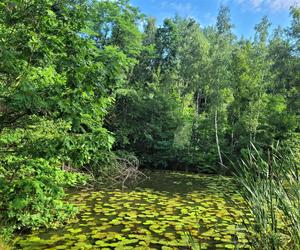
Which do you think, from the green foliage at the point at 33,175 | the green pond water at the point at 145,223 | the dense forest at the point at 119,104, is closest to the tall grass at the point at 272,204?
the dense forest at the point at 119,104

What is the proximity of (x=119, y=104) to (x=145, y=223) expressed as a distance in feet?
32.9

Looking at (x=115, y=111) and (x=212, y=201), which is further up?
(x=115, y=111)

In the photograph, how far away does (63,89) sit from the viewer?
2527 mm

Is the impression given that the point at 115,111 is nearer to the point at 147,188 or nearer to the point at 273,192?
the point at 147,188

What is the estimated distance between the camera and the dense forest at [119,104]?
2551 millimetres

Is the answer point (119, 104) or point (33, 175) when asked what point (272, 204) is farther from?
point (119, 104)

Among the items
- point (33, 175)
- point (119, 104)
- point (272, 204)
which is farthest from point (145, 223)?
point (119, 104)

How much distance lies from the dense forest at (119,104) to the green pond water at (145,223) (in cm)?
38

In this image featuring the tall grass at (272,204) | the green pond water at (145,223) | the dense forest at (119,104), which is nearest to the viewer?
the tall grass at (272,204)

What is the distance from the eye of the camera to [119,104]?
1461 centimetres

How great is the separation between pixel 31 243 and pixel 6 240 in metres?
0.41

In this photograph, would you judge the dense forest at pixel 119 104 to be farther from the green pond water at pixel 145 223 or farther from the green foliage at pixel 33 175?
the green pond water at pixel 145 223

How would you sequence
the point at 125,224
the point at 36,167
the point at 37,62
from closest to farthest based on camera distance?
1. the point at 37,62
2. the point at 36,167
3. the point at 125,224

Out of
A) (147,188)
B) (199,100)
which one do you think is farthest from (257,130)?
(199,100)
